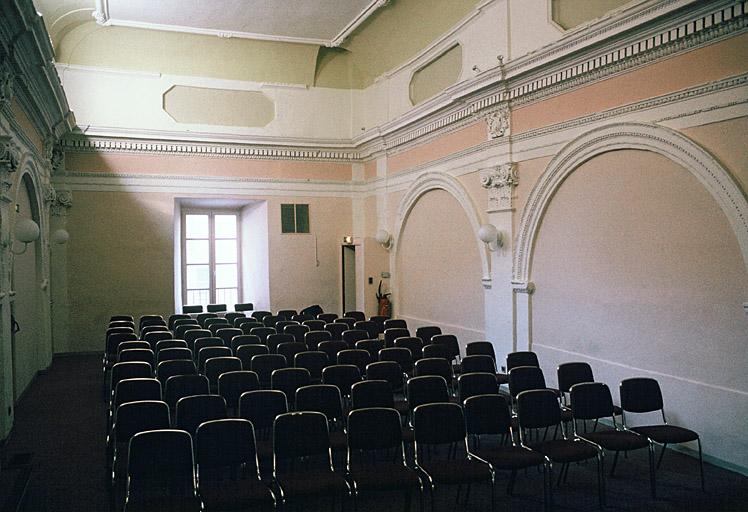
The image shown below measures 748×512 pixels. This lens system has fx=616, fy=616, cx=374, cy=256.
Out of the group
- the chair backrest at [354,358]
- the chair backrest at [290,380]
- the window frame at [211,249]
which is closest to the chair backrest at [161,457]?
the chair backrest at [290,380]

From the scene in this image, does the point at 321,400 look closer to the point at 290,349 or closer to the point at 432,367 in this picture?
the point at 432,367

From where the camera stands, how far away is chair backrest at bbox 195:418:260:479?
4656mm

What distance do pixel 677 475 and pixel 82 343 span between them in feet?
39.2

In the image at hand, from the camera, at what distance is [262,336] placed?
10102 millimetres

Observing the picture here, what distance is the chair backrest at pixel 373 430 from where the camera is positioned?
5060mm

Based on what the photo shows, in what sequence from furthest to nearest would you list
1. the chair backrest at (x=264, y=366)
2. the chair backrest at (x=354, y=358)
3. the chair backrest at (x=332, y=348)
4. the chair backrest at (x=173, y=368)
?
the chair backrest at (x=332, y=348) < the chair backrest at (x=354, y=358) < the chair backrest at (x=264, y=366) < the chair backrest at (x=173, y=368)

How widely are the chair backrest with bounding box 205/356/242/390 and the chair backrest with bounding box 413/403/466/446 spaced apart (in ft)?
9.70

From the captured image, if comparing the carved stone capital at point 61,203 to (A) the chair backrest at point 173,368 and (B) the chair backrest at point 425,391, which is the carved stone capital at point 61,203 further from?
(B) the chair backrest at point 425,391

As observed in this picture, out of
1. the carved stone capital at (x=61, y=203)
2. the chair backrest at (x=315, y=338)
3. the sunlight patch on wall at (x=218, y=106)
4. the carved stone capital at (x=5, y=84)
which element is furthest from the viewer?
the sunlight patch on wall at (x=218, y=106)

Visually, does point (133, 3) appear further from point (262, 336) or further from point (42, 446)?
point (42, 446)

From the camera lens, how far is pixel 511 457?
4961 millimetres

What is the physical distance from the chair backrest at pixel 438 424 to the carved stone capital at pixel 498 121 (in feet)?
18.2

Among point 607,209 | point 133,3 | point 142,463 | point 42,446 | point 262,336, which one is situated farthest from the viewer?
point 133,3

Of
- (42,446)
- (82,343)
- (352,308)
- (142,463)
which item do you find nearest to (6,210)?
(42,446)
